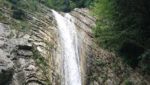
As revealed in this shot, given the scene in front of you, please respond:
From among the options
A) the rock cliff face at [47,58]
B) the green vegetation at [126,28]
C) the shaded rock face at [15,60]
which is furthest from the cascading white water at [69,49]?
the shaded rock face at [15,60]

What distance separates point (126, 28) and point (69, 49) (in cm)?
413

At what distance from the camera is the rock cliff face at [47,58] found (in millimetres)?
14656

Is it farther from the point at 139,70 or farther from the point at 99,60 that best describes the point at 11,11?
the point at 139,70

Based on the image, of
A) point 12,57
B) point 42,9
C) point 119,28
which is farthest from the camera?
point 42,9

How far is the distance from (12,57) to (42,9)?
24.4 ft

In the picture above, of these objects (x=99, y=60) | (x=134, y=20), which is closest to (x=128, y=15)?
(x=134, y=20)

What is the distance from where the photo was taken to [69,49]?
763 inches

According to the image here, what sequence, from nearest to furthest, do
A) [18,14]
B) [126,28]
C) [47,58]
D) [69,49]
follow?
[47,58], [126,28], [18,14], [69,49]

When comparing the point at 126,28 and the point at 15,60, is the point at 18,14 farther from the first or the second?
the point at 126,28

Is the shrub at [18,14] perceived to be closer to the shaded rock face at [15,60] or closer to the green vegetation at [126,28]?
the shaded rock face at [15,60]

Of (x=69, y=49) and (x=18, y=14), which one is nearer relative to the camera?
(x=18, y=14)

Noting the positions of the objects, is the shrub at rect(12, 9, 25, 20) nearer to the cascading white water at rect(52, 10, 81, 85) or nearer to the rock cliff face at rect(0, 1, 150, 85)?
the rock cliff face at rect(0, 1, 150, 85)

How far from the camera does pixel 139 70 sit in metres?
18.4

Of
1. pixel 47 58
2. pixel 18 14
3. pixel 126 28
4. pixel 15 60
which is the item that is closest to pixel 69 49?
pixel 47 58
